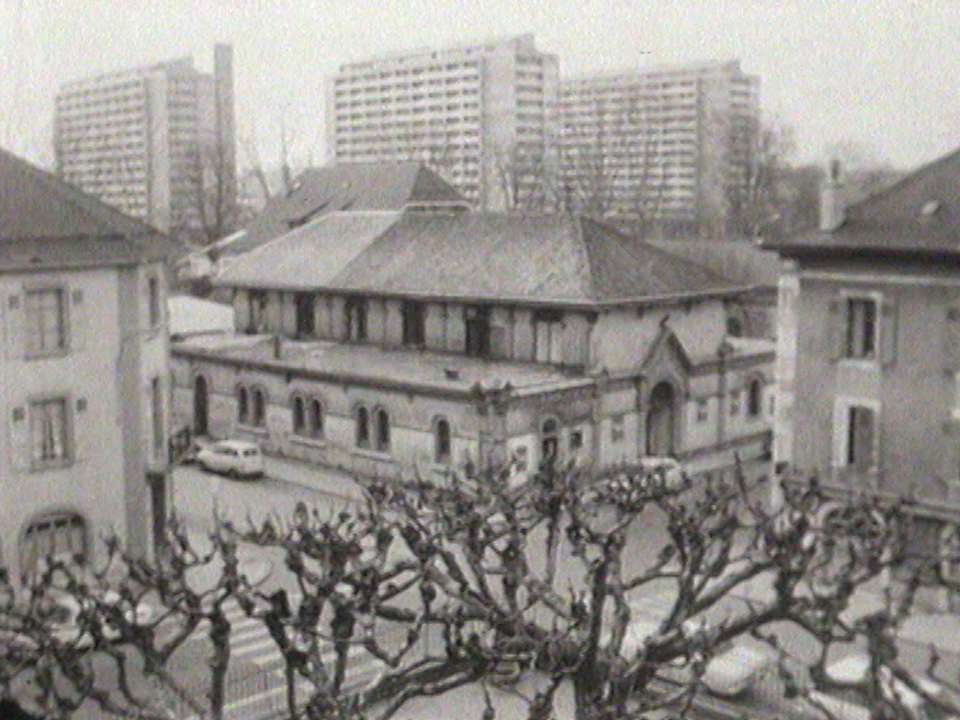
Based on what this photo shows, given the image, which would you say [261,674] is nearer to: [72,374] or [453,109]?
[72,374]

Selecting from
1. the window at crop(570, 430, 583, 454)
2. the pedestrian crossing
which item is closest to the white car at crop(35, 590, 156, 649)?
the pedestrian crossing

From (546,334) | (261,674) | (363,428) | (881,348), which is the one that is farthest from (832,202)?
(261,674)

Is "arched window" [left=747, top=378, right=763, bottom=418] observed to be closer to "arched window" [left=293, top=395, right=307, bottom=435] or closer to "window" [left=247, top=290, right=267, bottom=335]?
"arched window" [left=293, top=395, right=307, bottom=435]

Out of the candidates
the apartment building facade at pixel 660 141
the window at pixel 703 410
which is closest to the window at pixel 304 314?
the window at pixel 703 410

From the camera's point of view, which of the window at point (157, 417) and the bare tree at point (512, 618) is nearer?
the bare tree at point (512, 618)

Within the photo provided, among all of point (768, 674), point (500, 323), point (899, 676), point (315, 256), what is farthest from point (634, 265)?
point (899, 676)

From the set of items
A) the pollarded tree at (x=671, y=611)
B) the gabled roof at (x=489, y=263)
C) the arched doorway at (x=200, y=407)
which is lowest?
the arched doorway at (x=200, y=407)

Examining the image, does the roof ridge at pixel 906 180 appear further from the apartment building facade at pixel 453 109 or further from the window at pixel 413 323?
the window at pixel 413 323
